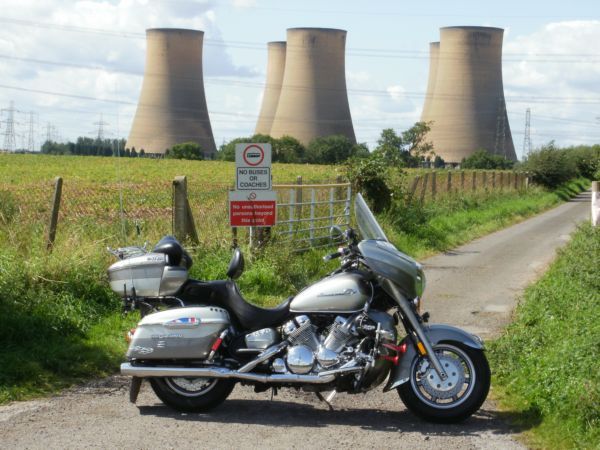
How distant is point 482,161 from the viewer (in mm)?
51562

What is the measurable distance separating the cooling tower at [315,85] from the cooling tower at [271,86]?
518 centimetres

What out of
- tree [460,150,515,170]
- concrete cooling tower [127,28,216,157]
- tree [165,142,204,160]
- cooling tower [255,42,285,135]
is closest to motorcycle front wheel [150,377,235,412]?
concrete cooling tower [127,28,216,157]

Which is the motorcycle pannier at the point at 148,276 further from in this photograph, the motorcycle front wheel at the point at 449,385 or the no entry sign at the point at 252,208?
the no entry sign at the point at 252,208

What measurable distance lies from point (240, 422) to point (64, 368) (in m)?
1.64

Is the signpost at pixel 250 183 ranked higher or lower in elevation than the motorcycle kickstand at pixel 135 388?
higher

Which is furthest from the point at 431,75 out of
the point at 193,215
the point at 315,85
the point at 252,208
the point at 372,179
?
the point at 252,208

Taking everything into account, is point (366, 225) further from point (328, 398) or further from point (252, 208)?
point (252, 208)

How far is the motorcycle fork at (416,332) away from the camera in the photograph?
491cm

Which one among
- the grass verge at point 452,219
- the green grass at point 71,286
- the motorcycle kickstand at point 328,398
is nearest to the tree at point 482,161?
the grass verge at point 452,219

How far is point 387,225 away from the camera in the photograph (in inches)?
565

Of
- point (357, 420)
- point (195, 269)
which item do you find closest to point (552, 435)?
point (357, 420)

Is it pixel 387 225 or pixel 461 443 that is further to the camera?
pixel 387 225

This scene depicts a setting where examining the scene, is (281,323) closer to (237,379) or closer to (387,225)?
(237,379)

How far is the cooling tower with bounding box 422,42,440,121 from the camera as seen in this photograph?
50088 mm
